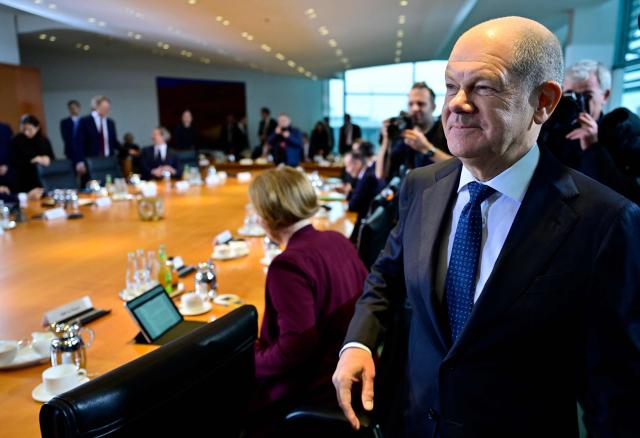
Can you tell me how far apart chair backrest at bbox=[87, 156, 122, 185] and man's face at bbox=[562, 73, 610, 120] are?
5.34 m

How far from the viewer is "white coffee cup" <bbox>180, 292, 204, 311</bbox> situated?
2016mm

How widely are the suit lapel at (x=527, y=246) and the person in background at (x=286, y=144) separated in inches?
280

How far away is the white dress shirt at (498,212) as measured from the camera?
0.99 meters

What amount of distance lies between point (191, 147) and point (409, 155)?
7416 mm

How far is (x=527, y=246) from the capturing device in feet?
3.06

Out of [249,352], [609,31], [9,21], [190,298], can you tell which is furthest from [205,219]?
[9,21]

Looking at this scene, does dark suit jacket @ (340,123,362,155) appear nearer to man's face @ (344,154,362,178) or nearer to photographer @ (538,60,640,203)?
man's face @ (344,154,362,178)

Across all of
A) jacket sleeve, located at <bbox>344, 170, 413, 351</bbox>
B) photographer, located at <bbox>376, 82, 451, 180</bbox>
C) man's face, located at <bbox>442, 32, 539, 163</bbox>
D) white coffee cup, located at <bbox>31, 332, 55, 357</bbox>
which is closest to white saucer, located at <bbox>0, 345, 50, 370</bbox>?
white coffee cup, located at <bbox>31, 332, 55, 357</bbox>

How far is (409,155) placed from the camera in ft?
11.5

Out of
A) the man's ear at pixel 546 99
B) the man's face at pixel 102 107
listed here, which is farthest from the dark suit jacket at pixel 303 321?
the man's face at pixel 102 107

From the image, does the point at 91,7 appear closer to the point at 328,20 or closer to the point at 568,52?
the point at 328,20

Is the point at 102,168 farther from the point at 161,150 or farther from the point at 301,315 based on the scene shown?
the point at 301,315

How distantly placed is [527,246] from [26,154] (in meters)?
6.47

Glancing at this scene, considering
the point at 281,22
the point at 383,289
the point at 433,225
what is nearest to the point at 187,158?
the point at 281,22
